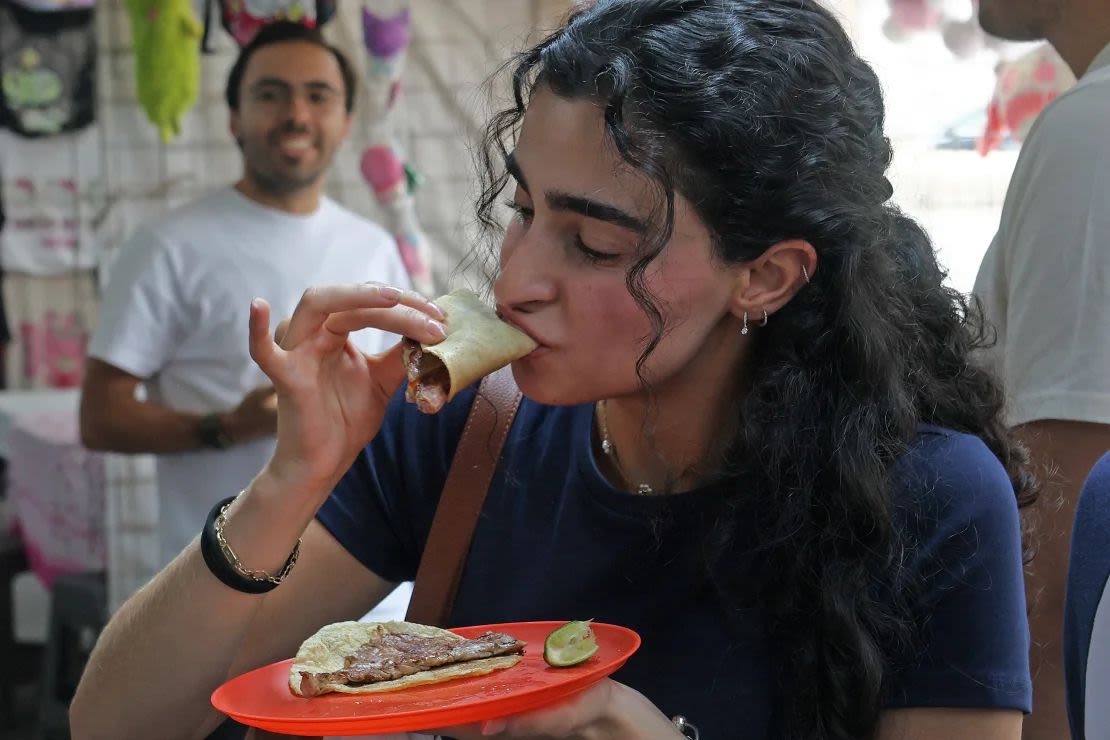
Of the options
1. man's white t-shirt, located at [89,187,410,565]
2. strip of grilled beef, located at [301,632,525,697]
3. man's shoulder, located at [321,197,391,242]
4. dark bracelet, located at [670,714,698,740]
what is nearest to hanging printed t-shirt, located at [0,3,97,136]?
man's white t-shirt, located at [89,187,410,565]

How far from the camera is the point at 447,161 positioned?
378 centimetres

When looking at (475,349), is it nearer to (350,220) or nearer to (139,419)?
(139,419)

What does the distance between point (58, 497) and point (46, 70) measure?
1360 millimetres

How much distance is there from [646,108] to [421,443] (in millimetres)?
651

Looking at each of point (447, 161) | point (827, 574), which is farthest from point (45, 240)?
point (827, 574)

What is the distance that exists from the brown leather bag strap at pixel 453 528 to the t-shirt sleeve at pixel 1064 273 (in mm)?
944

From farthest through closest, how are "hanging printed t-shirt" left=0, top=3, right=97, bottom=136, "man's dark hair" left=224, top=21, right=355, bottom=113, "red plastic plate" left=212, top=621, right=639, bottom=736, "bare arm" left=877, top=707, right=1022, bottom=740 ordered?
"hanging printed t-shirt" left=0, top=3, right=97, bottom=136 → "man's dark hair" left=224, top=21, right=355, bottom=113 → "bare arm" left=877, top=707, right=1022, bottom=740 → "red plastic plate" left=212, top=621, right=639, bottom=736

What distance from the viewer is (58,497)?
156 inches

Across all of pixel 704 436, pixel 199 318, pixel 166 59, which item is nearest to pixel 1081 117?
pixel 704 436

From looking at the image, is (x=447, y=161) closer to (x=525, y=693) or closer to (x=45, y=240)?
(x=45, y=240)

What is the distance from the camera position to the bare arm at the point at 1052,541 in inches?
79.6

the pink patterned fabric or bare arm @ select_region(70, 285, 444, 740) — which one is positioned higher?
bare arm @ select_region(70, 285, 444, 740)

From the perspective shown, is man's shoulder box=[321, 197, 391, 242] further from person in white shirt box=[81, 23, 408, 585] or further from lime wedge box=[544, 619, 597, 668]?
lime wedge box=[544, 619, 597, 668]

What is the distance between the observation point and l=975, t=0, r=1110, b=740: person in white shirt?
2.01 metres
